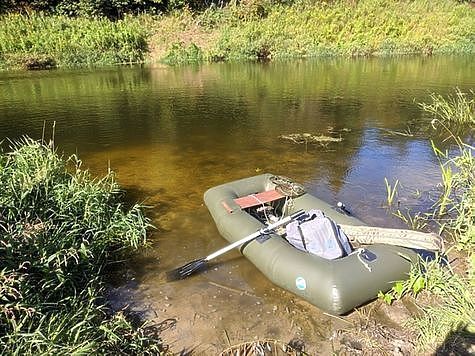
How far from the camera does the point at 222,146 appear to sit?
295 inches

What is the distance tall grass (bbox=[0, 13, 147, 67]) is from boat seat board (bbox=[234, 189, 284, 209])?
14919mm

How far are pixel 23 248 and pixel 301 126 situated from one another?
6642 mm

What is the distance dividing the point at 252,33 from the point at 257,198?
16.5 meters

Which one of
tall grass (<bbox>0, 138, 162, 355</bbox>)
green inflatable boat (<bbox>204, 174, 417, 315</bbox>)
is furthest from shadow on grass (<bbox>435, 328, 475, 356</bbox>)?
tall grass (<bbox>0, 138, 162, 355</bbox>)

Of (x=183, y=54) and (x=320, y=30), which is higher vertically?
(x=320, y=30)

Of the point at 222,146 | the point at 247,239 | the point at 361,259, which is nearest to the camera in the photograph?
the point at 361,259

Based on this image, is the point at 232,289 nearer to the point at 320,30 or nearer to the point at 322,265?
the point at 322,265

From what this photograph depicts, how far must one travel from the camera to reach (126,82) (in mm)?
13602

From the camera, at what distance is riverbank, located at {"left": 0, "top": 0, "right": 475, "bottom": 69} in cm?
1719

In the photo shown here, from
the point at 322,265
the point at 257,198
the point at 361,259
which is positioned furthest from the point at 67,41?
the point at 361,259

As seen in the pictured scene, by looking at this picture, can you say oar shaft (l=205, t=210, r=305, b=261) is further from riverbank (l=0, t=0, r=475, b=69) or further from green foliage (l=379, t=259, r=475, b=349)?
riverbank (l=0, t=0, r=475, b=69)

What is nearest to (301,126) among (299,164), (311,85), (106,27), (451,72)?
(299,164)

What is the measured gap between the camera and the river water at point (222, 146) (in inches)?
131

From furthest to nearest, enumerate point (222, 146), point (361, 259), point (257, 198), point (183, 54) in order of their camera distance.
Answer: point (183, 54), point (222, 146), point (257, 198), point (361, 259)
